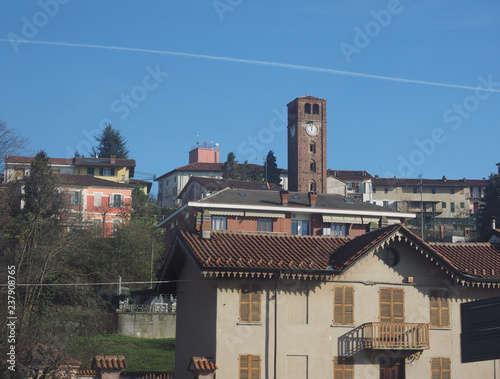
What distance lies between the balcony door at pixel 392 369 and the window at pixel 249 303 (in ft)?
16.7

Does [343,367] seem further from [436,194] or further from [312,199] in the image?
[436,194]

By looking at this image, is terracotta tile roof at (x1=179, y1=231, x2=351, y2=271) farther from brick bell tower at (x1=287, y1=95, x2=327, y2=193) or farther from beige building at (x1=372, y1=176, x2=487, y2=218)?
beige building at (x1=372, y1=176, x2=487, y2=218)

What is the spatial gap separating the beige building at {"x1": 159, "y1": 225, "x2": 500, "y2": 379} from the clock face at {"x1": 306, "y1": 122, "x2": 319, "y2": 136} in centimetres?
6874

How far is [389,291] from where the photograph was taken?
28.1 metres

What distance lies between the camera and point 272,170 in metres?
103

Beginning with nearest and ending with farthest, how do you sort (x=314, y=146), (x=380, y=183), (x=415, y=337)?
(x=415, y=337)
(x=314, y=146)
(x=380, y=183)

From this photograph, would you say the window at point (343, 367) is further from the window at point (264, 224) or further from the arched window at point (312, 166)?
the arched window at point (312, 166)

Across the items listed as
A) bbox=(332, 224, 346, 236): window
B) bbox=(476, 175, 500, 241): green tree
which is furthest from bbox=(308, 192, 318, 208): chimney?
bbox=(476, 175, 500, 241): green tree

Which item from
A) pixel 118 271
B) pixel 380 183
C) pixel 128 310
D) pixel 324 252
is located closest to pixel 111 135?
pixel 380 183

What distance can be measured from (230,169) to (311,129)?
14106 mm

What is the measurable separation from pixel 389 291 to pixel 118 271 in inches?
1190

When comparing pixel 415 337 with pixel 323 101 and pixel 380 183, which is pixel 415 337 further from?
pixel 380 183

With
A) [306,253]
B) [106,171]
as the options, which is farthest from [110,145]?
[306,253]

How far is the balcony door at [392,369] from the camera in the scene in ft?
90.1
